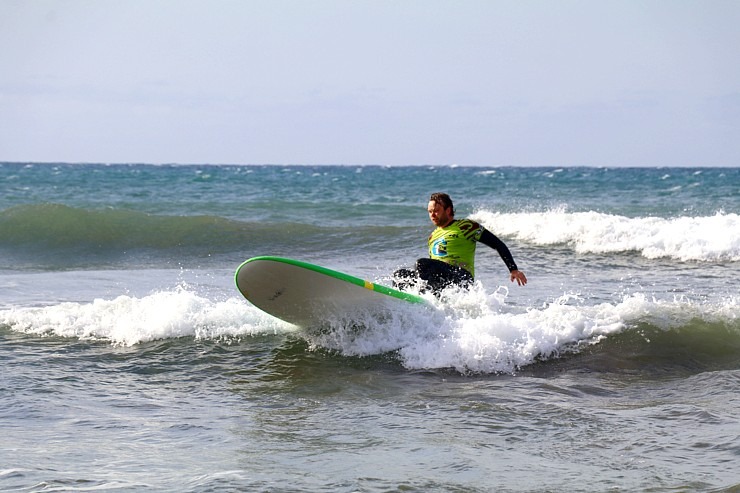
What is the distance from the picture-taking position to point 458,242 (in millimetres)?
7770

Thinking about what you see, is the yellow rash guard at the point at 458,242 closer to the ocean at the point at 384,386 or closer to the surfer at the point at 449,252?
the surfer at the point at 449,252

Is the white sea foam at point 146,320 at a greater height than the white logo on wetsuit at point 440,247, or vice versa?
the white logo on wetsuit at point 440,247

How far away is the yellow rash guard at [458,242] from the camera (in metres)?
7.77

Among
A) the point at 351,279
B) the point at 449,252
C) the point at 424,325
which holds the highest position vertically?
the point at 449,252

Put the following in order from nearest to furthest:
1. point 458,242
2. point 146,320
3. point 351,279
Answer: point 351,279 → point 458,242 → point 146,320

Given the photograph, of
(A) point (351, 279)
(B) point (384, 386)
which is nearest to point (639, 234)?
(A) point (351, 279)

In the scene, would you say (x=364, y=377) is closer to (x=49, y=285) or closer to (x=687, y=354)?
(x=687, y=354)

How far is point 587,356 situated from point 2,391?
446 cm

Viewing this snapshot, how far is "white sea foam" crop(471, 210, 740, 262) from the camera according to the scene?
1473cm

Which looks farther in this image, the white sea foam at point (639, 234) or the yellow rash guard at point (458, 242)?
the white sea foam at point (639, 234)

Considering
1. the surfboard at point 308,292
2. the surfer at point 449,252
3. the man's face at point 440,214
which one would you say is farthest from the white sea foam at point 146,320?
the man's face at point 440,214

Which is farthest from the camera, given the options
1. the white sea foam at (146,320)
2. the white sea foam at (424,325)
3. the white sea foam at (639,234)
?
the white sea foam at (639,234)

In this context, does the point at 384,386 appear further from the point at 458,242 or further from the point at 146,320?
the point at 146,320

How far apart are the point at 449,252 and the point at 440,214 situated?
34 centimetres
